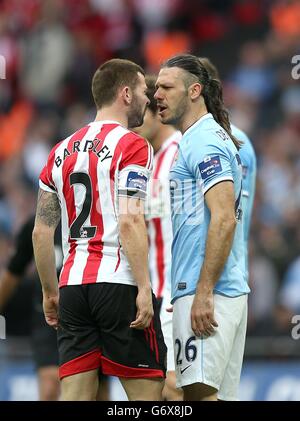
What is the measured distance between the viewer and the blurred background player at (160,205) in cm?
791

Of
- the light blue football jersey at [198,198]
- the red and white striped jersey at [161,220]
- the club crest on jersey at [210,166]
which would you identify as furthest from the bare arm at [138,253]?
the red and white striped jersey at [161,220]

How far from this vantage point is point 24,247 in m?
8.45

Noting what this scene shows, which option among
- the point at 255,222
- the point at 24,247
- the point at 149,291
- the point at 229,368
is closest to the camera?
the point at 149,291

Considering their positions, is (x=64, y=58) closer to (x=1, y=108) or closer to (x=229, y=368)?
(x=1, y=108)

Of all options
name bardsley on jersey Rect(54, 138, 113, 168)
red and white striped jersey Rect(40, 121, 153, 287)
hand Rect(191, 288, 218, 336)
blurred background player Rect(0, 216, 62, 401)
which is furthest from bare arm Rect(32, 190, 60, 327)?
blurred background player Rect(0, 216, 62, 401)

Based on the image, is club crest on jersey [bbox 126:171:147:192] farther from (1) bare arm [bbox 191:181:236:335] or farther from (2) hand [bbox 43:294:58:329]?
(2) hand [bbox 43:294:58:329]

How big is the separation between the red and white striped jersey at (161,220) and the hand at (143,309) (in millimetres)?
1754

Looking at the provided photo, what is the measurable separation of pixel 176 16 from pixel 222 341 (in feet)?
35.3

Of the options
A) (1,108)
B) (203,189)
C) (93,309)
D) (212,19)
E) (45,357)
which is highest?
(212,19)

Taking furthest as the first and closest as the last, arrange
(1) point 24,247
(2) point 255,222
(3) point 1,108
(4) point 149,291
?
1. (3) point 1,108
2. (2) point 255,222
3. (1) point 24,247
4. (4) point 149,291

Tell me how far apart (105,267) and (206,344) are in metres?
0.72

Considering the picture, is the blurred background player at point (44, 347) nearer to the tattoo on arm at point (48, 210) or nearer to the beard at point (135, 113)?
the tattoo on arm at point (48, 210)
